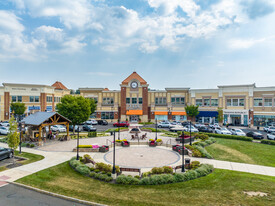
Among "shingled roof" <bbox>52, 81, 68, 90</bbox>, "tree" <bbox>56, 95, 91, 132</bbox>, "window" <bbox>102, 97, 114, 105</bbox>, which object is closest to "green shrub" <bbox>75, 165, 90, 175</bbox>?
"tree" <bbox>56, 95, 91, 132</bbox>

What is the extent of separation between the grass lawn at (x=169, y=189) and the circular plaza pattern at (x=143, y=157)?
14.3ft

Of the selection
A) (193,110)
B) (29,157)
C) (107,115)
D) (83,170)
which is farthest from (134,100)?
(83,170)

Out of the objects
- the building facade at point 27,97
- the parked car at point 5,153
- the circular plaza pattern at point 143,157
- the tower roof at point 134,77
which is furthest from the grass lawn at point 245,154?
the building facade at point 27,97

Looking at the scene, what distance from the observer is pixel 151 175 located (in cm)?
1437

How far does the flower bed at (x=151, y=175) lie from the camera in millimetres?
13523

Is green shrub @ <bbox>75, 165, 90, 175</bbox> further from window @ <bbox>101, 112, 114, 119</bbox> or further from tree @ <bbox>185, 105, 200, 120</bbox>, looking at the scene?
window @ <bbox>101, 112, 114, 119</bbox>

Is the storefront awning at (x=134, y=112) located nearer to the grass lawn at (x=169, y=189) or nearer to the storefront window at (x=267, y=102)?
the storefront window at (x=267, y=102)

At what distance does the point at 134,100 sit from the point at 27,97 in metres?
32.3

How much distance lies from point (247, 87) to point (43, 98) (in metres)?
60.0

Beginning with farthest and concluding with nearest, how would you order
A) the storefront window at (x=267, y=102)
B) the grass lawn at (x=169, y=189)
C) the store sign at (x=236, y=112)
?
the store sign at (x=236, y=112) → the storefront window at (x=267, y=102) → the grass lawn at (x=169, y=189)

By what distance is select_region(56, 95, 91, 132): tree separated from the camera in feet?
105

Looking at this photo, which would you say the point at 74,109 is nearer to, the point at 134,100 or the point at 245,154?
the point at 245,154

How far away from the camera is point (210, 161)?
1911cm

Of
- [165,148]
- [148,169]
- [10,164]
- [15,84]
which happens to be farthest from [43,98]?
[148,169]
